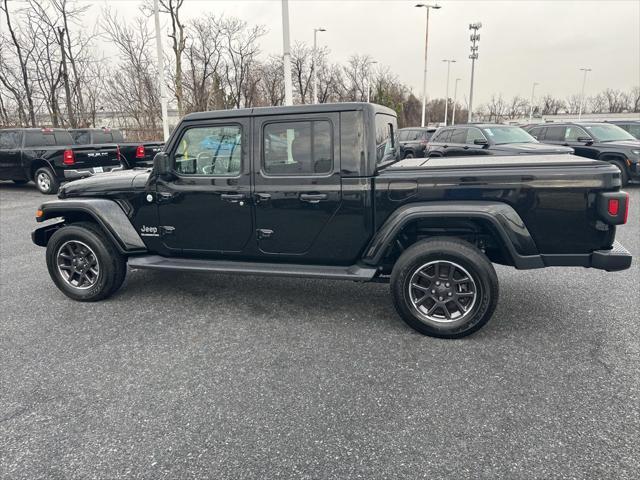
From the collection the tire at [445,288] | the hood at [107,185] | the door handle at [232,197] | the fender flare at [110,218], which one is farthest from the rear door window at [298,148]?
the fender flare at [110,218]

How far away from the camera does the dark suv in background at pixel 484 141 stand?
10320 millimetres

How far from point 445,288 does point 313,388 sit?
140cm

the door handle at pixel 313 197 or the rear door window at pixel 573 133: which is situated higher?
the rear door window at pixel 573 133

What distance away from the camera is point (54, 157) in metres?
11.6

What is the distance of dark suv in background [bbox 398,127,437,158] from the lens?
14.7 metres

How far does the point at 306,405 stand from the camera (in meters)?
2.72

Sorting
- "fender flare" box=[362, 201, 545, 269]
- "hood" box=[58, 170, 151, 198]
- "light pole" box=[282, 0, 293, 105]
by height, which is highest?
"light pole" box=[282, 0, 293, 105]

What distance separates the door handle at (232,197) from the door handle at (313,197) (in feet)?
1.95

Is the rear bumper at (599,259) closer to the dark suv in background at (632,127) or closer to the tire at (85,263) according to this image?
the tire at (85,263)

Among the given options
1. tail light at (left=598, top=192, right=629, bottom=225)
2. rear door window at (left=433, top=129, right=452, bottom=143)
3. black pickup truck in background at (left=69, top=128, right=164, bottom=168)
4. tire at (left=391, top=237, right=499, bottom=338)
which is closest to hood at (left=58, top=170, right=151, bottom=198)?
tire at (left=391, top=237, right=499, bottom=338)

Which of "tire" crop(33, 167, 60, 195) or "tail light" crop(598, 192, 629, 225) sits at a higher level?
"tail light" crop(598, 192, 629, 225)

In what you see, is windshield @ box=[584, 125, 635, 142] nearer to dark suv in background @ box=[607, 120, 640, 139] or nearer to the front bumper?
dark suv in background @ box=[607, 120, 640, 139]

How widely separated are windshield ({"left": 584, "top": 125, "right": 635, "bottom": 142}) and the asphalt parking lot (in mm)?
8878

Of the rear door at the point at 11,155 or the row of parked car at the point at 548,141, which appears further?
the rear door at the point at 11,155
